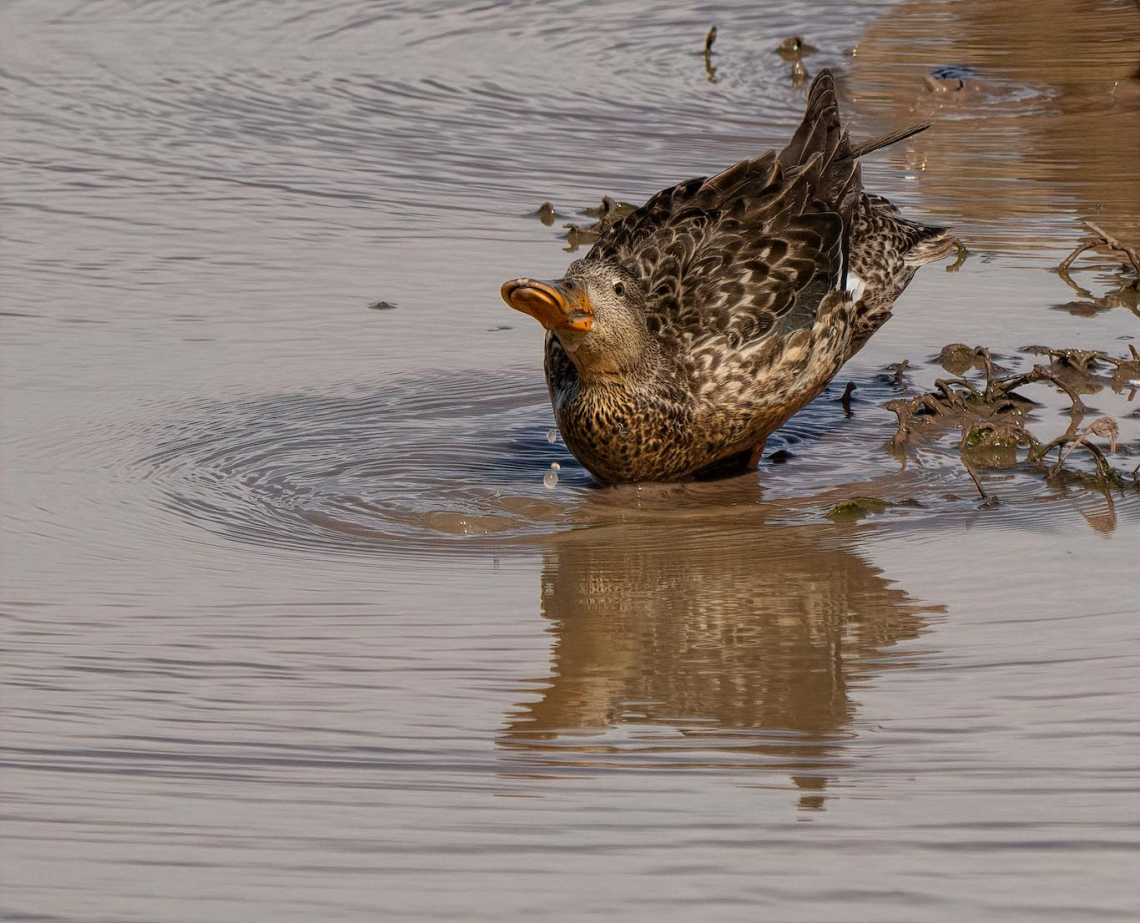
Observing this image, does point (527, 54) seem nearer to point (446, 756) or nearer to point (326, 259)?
point (326, 259)

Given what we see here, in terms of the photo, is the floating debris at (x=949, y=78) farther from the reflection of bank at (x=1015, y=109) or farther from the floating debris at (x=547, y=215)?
the floating debris at (x=547, y=215)

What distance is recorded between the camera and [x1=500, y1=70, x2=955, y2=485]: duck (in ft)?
20.9

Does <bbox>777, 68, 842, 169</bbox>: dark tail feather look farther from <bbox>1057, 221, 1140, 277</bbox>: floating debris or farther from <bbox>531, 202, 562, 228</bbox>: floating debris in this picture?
<bbox>531, 202, 562, 228</bbox>: floating debris

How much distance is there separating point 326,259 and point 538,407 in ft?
6.09

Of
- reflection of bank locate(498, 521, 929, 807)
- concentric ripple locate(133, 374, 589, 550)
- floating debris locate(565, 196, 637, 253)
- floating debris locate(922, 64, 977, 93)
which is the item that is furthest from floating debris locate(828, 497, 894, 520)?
floating debris locate(922, 64, 977, 93)

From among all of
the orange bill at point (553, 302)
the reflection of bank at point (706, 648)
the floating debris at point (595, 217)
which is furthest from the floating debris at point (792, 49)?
the reflection of bank at point (706, 648)

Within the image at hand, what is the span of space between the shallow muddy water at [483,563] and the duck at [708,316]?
0.23 meters

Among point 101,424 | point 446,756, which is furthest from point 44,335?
point 446,756

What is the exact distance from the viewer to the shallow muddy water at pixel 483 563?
3869mm

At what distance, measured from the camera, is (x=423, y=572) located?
5594mm

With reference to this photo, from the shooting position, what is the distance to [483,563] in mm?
5719

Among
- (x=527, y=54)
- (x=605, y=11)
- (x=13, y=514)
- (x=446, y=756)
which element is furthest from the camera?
(x=605, y=11)

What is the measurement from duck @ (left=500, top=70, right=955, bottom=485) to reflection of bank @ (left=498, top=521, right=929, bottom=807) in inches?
17.9

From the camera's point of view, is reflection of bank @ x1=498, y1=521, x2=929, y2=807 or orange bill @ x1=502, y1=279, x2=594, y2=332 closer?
reflection of bank @ x1=498, y1=521, x2=929, y2=807
